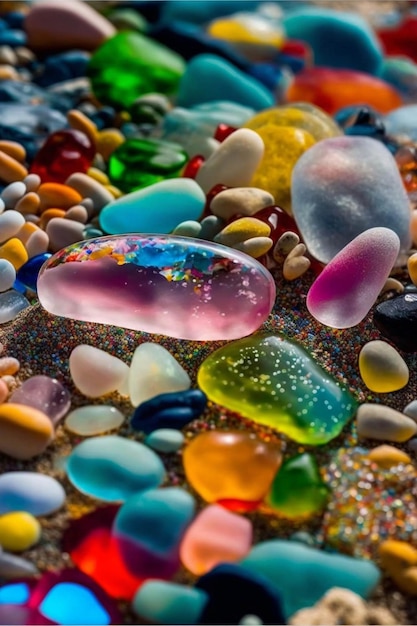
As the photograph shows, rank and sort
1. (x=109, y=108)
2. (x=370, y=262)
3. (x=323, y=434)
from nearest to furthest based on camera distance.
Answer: (x=323, y=434) → (x=370, y=262) → (x=109, y=108)

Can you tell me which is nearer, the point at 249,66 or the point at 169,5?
the point at 249,66

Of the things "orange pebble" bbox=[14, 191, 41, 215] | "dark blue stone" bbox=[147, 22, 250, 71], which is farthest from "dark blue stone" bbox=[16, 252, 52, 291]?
"dark blue stone" bbox=[147, 22, 250, 71]

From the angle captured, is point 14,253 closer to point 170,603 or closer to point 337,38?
point 170,603

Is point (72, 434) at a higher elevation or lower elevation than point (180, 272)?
lower

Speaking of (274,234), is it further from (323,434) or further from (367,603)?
(367,603)

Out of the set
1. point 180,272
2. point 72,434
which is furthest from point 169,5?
point 72,434

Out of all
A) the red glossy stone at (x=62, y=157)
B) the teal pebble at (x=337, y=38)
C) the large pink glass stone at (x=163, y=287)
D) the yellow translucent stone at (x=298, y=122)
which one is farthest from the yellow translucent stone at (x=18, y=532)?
the teal pebble at (x=337, y=38)

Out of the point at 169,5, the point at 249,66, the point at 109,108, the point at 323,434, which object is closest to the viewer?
the point at 323,434

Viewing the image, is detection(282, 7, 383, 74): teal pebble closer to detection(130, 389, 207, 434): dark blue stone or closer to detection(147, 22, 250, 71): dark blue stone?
detection(147, 22, 250, 71): dark blue stone
